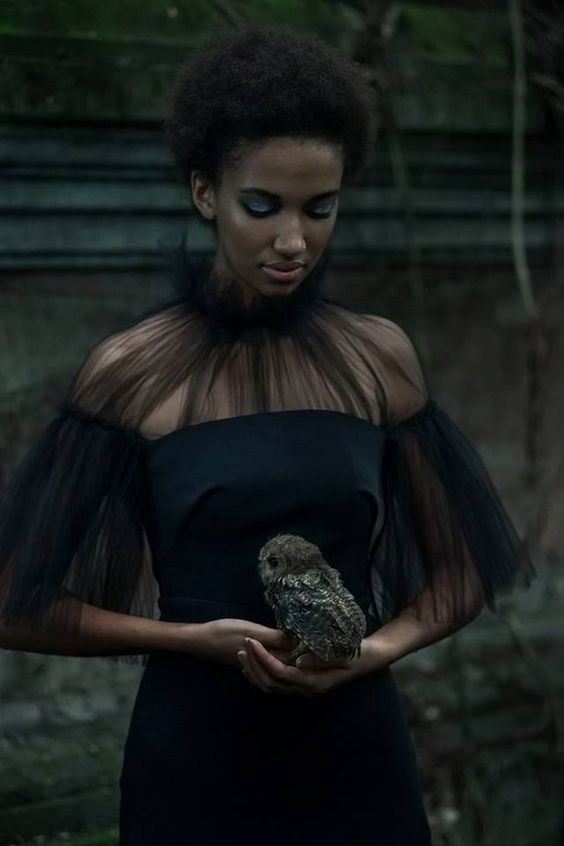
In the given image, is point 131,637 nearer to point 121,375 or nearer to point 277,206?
point 121,375

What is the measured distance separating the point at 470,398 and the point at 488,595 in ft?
7.80

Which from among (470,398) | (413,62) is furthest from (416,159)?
(470,398)

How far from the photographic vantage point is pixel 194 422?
2.62 metres

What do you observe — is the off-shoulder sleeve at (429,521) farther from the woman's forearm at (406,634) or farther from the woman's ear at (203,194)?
the woman's ear at (203,194)

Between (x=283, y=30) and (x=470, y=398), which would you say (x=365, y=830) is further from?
(x=470, y=398)

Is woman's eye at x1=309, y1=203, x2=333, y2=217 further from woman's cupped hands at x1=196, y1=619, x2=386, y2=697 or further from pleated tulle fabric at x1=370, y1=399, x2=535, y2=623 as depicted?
woman's cupped hands at x1=196, y1=619, x2=386, y2=697

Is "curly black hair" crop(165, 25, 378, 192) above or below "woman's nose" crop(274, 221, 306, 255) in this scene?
above

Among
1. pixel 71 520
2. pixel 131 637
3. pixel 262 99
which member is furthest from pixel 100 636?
pixel 262 99

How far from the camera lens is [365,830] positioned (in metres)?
2.66

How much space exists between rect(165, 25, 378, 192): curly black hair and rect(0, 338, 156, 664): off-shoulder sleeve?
40 cm

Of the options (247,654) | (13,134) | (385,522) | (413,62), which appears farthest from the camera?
(413,62)

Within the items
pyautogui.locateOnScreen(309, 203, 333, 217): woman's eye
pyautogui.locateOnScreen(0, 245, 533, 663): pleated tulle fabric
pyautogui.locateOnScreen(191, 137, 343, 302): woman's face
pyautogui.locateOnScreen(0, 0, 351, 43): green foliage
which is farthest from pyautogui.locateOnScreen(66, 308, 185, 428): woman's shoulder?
pyautogui.locateOnScreen(0, 0, 351, 43): green foliage

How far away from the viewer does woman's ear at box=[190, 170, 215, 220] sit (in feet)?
8.73

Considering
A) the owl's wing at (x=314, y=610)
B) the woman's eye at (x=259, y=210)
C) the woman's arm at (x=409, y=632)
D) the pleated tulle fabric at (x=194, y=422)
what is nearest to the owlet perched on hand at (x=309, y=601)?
the owl's wing at (x=314, y=610)
